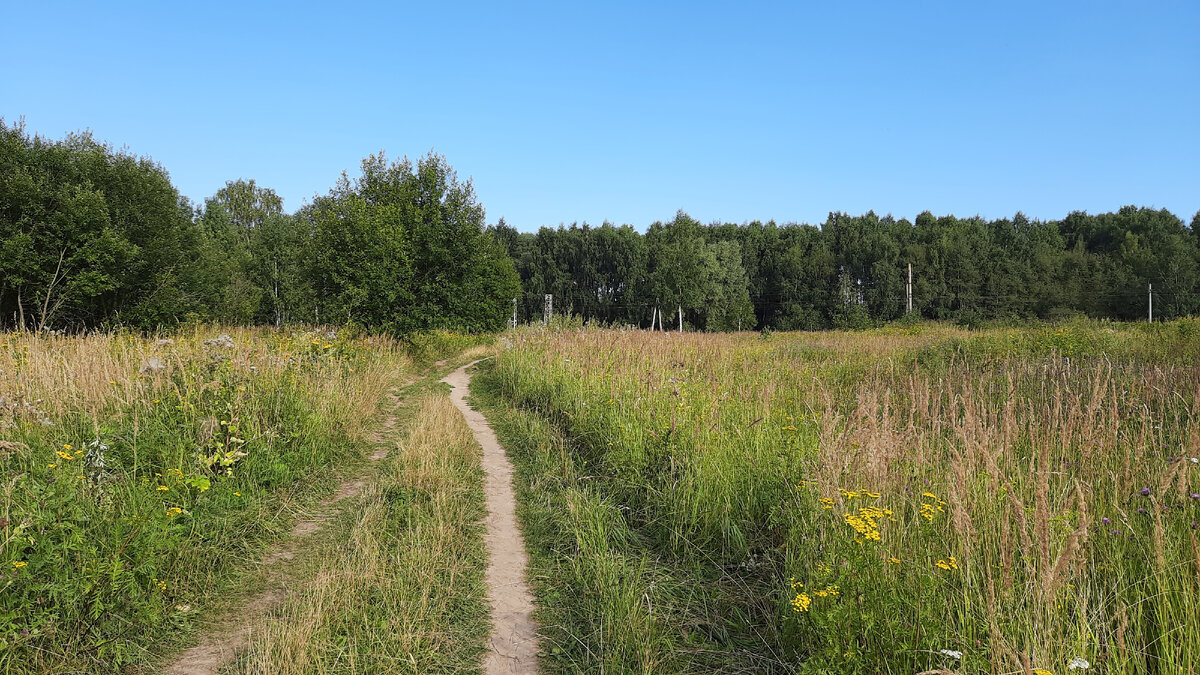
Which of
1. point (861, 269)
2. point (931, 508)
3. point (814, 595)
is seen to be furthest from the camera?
point (861, 269)

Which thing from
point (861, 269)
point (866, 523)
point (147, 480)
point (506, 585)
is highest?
point (861, 269)

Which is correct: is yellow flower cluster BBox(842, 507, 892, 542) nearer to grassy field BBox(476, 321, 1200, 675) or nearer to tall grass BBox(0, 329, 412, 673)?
grassy field BBox(476, 321, 1200, 675)

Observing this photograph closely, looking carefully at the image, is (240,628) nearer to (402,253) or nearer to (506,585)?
(506,585)

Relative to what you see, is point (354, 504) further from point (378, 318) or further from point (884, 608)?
point (378, 318)

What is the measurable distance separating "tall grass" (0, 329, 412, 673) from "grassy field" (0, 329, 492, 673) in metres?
0.01

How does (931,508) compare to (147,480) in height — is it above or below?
above

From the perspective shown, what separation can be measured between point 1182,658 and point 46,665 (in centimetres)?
499

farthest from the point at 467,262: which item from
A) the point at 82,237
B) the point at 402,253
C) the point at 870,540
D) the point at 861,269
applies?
the point at 861,269

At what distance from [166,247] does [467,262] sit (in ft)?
46.5

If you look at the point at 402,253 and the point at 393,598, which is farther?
the point at 402,253

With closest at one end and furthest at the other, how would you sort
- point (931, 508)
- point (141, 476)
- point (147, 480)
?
point (931, 508)
point (147, 480)
point (141, 476)

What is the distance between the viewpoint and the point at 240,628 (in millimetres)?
3492

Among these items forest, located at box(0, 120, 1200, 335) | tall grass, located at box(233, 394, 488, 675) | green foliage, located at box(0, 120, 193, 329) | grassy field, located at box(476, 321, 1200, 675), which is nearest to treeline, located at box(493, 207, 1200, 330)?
forest, located at box(0, 120, 1200, 335)

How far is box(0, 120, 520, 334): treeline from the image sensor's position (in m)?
17.9
